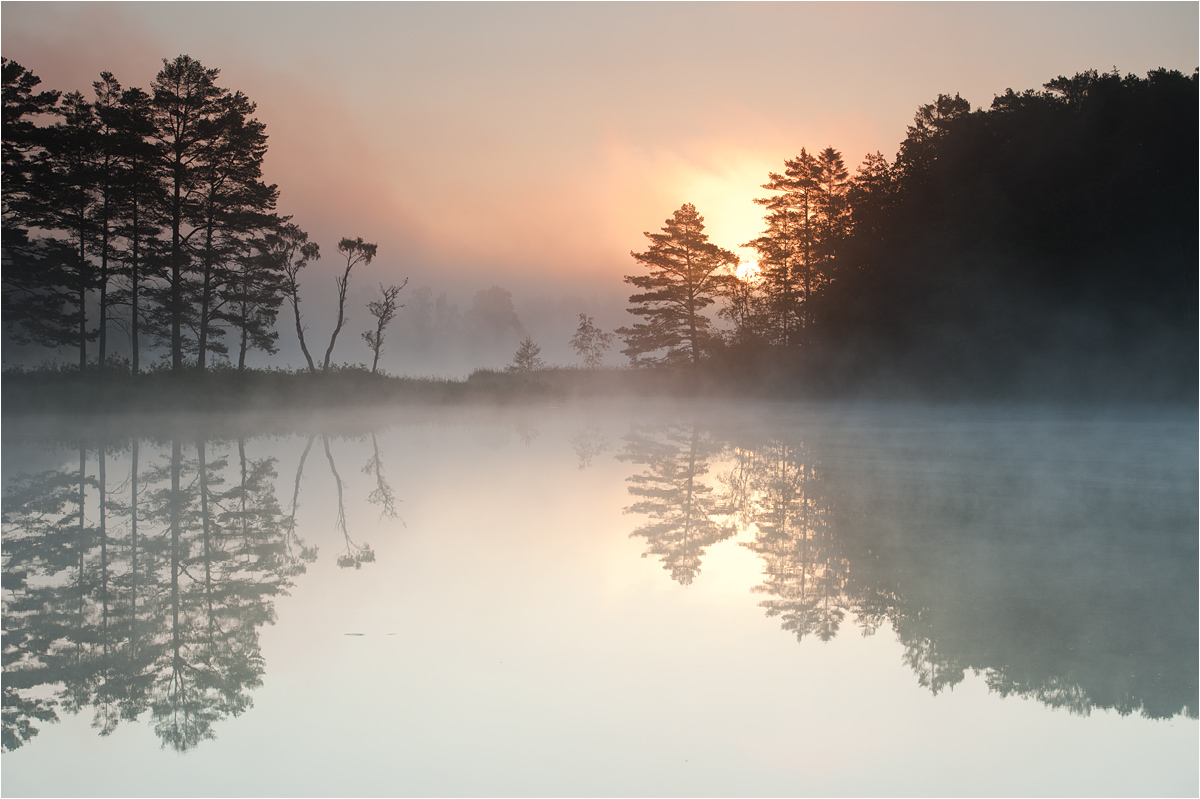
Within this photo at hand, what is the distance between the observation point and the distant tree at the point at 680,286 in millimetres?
41344

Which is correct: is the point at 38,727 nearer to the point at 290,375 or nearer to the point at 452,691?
the point at 452,691

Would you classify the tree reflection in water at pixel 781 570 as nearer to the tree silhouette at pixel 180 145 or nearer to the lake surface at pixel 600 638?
the lake surface at pixel 600 638

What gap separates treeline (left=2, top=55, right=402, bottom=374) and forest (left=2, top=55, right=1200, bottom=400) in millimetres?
56

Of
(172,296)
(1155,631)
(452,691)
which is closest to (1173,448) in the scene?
(1155,631)

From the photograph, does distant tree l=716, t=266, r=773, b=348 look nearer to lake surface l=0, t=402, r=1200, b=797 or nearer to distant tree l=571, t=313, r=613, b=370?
distant tree l=571, t=313, r=613, b=370

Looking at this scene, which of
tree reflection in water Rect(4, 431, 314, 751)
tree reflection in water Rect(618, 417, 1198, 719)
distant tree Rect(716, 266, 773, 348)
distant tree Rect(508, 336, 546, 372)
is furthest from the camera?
distant tree Rect(508, 336, 546, 372)

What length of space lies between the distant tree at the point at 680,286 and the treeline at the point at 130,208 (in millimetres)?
19980

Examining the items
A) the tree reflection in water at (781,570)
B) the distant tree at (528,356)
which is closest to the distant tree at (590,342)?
the distant tree at (528,356)

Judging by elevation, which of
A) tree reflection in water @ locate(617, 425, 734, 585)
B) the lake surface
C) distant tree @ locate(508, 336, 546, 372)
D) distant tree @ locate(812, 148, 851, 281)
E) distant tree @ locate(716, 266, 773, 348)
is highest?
distant tree @ locate(812, 148, 851, 281)

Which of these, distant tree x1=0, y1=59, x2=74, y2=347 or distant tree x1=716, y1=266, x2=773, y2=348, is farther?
distant tree x1=716, y1=266, x2=773, y2=348

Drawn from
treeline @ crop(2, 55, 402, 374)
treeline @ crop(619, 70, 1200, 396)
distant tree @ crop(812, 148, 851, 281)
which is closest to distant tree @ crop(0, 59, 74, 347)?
treeline @ crop(2, 55, 402, 374)

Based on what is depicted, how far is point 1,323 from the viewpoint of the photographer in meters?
22.8

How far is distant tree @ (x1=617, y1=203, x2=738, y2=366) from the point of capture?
41344 millimetres

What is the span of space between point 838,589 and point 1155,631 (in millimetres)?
1493
